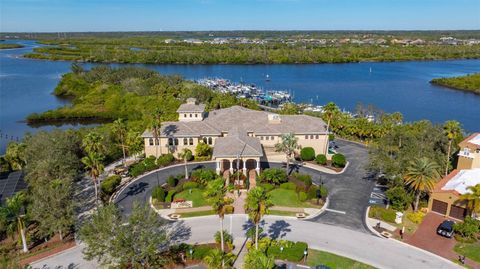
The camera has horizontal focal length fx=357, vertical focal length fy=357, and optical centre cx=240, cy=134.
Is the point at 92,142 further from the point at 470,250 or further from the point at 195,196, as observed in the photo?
the point at 470,250

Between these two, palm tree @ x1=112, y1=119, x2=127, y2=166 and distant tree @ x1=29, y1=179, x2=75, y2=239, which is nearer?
distant tree @ x1=29, y1=179, x2=75, y2=239

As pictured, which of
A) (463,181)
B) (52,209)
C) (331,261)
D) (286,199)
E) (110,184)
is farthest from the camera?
(110,184)

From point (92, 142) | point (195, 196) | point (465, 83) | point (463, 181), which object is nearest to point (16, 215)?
point (92, 142)

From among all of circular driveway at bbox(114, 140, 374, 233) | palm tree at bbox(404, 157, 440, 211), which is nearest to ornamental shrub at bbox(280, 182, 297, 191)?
circular driveway at bbox(114, 140, 374, 233)

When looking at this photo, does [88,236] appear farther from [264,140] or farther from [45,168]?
[264,140]

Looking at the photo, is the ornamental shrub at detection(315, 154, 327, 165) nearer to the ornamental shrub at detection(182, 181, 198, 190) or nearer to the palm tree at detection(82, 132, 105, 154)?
the ornamental shrub at detection(182, 181, 198, 190)

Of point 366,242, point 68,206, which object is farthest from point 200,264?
point 366,242
